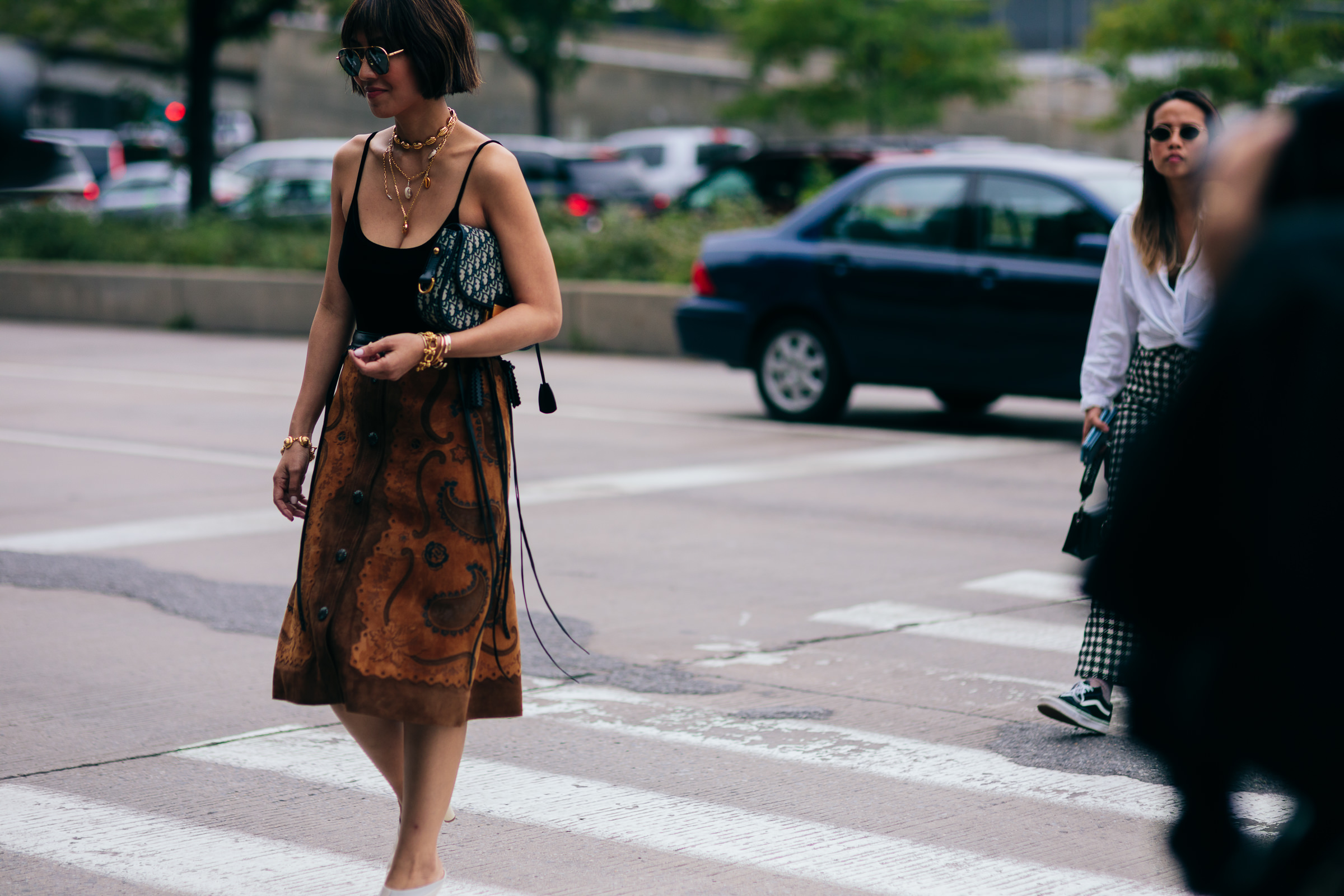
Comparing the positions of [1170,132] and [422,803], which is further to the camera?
[1170,132]

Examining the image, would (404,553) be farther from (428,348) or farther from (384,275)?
(384,275)

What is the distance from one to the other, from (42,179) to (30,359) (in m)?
15.4

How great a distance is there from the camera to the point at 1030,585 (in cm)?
714

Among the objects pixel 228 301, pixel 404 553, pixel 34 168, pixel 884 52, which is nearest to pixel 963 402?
pixel 404 553

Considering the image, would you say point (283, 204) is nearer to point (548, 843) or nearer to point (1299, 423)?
point (548, 843)

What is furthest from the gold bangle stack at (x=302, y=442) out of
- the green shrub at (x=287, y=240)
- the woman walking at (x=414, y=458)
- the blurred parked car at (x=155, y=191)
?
the blurred parked car at (x=155, y=191)

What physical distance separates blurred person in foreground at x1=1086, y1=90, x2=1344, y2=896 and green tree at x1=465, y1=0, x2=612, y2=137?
31892mm

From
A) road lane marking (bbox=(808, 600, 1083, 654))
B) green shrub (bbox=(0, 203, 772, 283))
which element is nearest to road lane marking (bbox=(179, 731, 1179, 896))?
road lane marking (bbox=(808, 600, 1083, 654))

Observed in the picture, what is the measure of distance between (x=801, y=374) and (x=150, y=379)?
6.02m

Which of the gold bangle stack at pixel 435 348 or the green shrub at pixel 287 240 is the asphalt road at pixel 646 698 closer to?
the gold bangle stack at pixel 435 348

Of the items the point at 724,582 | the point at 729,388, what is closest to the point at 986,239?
the point at 729,388

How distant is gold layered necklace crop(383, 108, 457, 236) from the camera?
341 cm

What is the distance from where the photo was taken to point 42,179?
7.46 ft

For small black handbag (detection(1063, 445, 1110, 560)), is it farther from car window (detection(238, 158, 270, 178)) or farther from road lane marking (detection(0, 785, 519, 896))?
car window (detection(238, 158, 270, 178))
